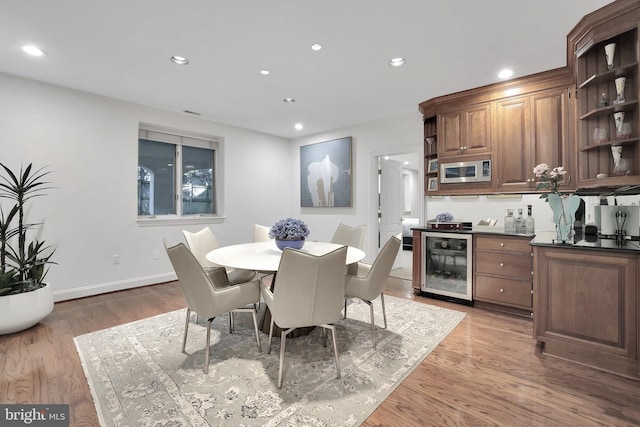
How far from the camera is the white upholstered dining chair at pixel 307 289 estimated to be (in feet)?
5.67

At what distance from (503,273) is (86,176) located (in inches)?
196

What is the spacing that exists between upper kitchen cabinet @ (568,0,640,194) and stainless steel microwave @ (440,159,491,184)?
1.01 m

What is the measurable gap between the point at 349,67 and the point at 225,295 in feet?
7.90

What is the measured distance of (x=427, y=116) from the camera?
3.97 m

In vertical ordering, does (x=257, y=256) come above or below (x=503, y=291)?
above

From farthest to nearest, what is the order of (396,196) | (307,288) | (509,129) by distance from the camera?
(396,196) → (509,129) → (307,288)

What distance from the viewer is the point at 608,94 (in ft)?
7.57

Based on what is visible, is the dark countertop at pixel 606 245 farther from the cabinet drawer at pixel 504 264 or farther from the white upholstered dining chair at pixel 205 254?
the white upholstered dining chair at pixel 205 254

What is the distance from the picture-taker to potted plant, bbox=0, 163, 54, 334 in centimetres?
253

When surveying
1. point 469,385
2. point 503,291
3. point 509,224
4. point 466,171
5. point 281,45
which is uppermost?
point 281,45

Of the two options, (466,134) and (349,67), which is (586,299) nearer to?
(466,134)

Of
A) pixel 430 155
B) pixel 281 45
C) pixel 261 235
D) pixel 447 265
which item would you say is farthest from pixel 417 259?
pixel 281 45

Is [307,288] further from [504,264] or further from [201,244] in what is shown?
[504,264]

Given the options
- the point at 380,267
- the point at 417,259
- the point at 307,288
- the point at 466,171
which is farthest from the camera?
the point at 417,259
